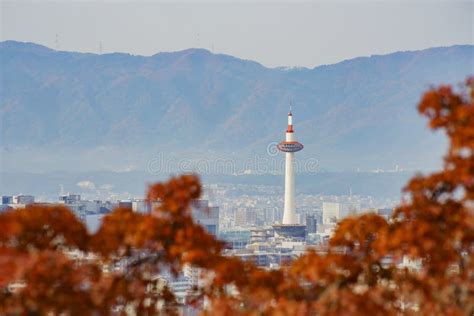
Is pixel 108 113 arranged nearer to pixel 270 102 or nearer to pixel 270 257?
pixel 270 102

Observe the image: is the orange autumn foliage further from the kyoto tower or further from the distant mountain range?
the distant mountain range

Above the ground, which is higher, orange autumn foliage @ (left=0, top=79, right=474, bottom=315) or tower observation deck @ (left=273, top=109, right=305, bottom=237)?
tower observation deck @ (left=273, top=109, right=305, bottom=237)

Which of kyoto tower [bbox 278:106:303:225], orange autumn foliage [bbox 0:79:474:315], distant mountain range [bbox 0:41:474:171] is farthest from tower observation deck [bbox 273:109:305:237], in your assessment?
orange autumn foliage [bbox 0:79:474:315]

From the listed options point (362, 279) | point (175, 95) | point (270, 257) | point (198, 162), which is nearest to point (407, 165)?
point (198, 162)

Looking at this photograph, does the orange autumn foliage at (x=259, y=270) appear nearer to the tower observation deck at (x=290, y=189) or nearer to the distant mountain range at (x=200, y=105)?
the tower observation deck at (x=290, y=189)

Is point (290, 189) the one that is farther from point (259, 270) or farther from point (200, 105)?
point (259, 270)

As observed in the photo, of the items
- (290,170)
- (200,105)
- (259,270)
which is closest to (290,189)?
(290,170)
